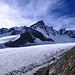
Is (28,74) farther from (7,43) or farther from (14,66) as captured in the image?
(7,43)

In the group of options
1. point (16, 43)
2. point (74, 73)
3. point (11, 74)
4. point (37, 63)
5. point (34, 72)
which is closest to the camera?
point (74, 73)

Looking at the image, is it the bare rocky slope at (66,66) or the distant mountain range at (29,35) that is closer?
the bare rocky slope at (66,66)

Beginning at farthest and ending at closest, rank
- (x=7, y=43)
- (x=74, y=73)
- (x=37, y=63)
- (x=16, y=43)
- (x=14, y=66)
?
(x=16, y=43)
(x=7, y=43)
(x=37, y=63)
(x=14, y=66)
(x=74, y=73)

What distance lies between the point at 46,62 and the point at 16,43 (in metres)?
20.9

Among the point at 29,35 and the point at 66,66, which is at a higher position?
the point at 29,35

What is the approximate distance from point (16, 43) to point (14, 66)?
2035 cm

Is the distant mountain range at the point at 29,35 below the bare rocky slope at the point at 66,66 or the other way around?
the other way around

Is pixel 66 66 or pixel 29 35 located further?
pixel 29 35

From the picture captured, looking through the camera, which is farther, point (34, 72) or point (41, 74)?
point (34, 72)

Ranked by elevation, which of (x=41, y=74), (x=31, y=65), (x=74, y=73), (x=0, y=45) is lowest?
(x=41, y=74)

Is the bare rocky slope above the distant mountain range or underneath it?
underneath

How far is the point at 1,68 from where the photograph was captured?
780 cm

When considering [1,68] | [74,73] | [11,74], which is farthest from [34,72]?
[74,73]

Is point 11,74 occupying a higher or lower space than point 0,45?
lower
